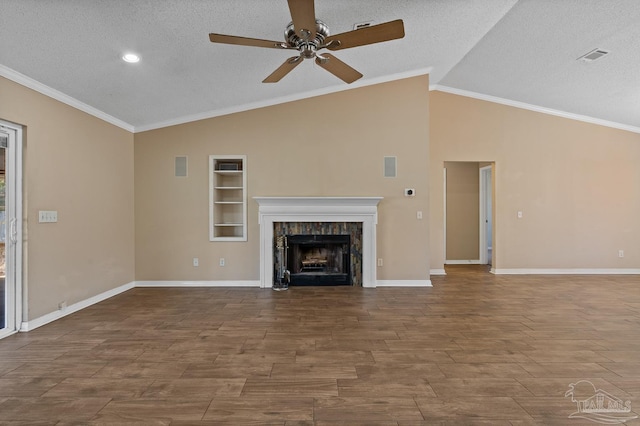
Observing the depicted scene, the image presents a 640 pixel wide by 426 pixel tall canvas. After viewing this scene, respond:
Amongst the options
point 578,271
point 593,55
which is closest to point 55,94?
point 593,55

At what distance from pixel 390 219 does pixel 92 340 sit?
159 inches

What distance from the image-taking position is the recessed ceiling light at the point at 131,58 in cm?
308

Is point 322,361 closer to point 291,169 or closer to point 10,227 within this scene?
point 291,169

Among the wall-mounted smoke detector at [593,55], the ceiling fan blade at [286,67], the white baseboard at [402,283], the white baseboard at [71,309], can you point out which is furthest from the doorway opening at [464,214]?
the white baseboard at [71,309]

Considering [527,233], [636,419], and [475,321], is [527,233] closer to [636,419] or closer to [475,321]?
[475,321]

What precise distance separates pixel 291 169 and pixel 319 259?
1546 millimetres

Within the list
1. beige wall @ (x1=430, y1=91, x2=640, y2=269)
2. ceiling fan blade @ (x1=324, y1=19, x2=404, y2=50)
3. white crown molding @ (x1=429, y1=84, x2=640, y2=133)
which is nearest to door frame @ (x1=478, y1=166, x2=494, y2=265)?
beige wall @ (x1=430, y1=91, x2=640, y2=269)

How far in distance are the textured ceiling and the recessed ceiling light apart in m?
0.07

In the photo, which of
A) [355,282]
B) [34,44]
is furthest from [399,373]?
[34,44]

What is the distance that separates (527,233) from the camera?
602cm

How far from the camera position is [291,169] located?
5.11 meters

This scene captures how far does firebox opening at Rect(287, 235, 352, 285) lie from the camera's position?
5094mm

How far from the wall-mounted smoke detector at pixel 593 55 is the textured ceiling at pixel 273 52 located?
0.28 feet

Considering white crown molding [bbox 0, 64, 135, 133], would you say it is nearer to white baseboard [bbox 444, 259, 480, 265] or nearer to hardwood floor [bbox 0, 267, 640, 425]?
hardwood floor [bbox 0, 267, 640, 425]
